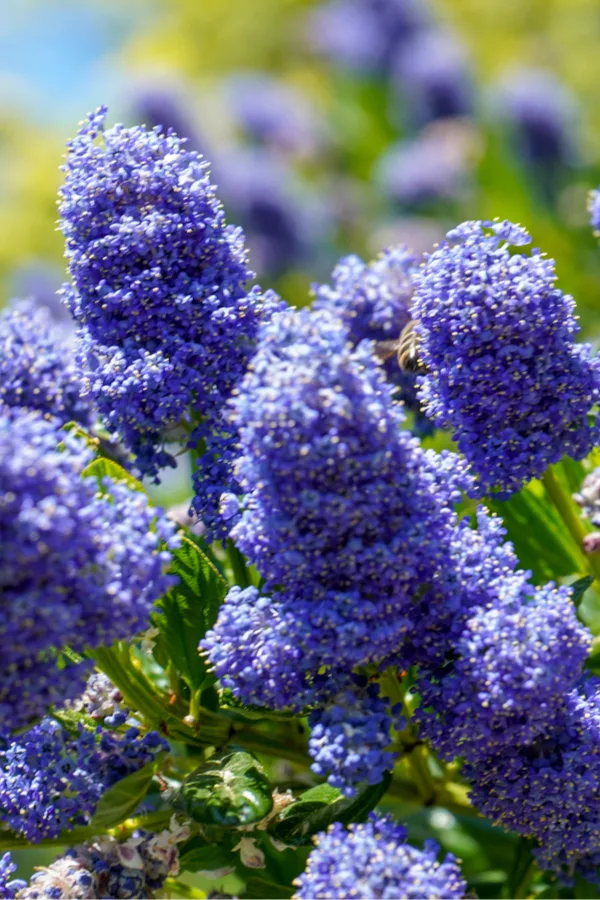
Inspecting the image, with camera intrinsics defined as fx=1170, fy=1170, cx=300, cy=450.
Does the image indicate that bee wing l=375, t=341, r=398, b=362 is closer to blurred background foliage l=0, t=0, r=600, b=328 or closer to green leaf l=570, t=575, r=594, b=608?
green leaf l=570, t=575, r=594, b=608

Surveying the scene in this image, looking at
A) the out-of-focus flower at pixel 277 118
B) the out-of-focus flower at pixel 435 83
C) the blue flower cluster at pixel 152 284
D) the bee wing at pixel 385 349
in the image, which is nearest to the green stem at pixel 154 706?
the blue flower cluster at pixel 152 284

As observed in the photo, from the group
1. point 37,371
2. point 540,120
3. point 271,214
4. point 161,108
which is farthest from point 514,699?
point 161,108

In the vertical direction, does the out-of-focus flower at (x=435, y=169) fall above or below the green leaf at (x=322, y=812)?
above

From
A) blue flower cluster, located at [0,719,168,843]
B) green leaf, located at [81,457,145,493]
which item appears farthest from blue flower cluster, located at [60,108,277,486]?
blue flower cluster, located at [0,719,168,843]

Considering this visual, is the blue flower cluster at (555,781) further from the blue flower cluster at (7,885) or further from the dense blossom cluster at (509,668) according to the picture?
the blue flower cluster at (7,885)

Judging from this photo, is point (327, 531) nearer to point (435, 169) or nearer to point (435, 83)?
point (435, 169)
